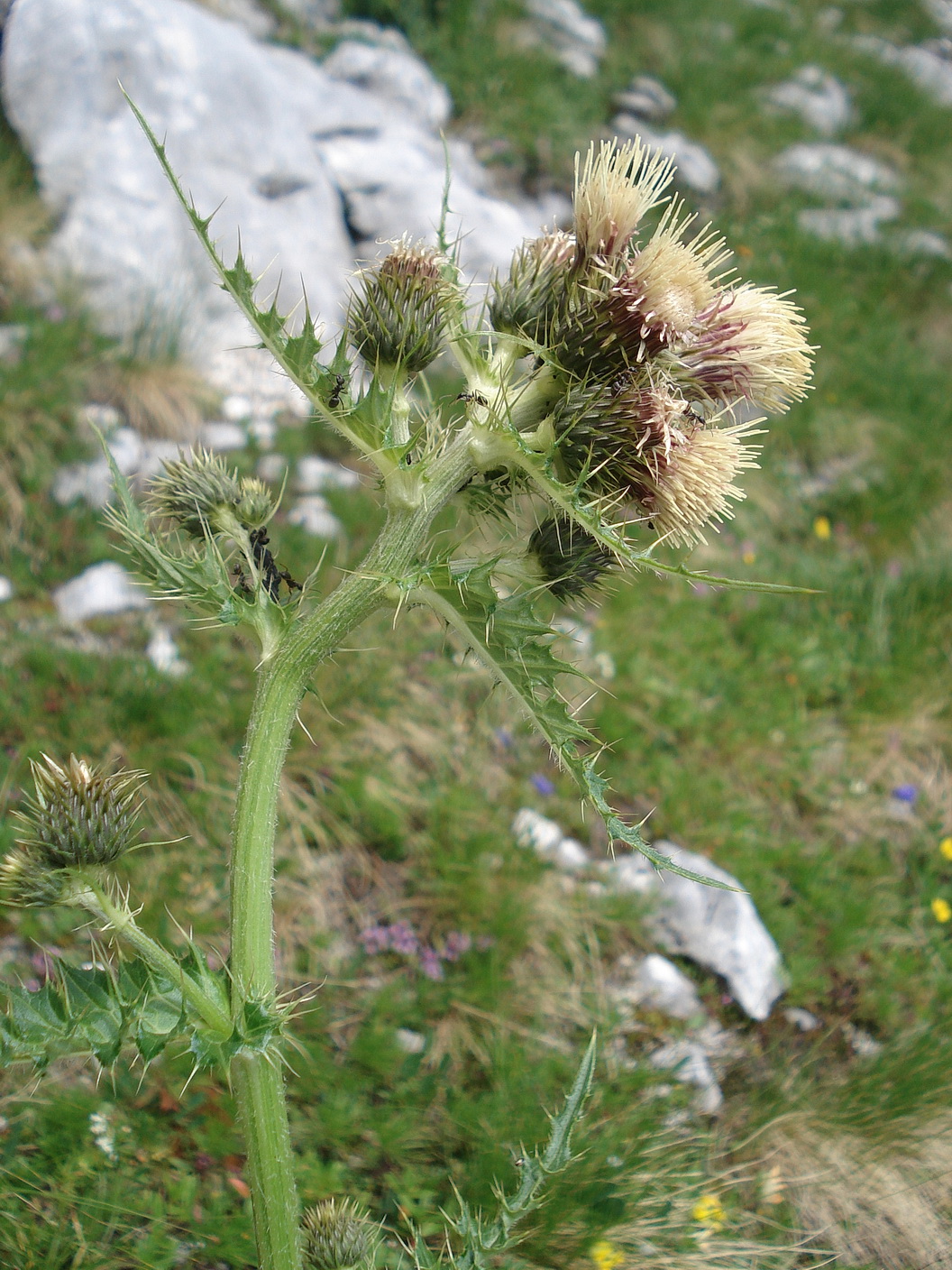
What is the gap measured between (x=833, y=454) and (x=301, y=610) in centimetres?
521

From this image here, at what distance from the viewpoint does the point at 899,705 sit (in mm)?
4305

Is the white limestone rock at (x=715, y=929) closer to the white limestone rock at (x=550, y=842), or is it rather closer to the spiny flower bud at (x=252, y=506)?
the white limestone rock at (x=550, y=842)

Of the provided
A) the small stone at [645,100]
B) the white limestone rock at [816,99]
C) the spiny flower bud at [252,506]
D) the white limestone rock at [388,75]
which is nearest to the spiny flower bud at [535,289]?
the spiny flower bud at [252,506]

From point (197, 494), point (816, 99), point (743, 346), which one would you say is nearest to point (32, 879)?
point (197, 494)

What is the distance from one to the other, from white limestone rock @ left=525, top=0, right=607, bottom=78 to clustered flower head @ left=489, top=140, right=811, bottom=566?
7743 mm

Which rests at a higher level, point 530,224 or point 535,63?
point 535,63

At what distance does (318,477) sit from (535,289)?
302 cm

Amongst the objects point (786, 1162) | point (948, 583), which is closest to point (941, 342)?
point (948, 583)

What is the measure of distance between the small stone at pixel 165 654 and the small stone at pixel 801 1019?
8.14ft

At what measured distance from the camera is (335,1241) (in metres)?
1.68

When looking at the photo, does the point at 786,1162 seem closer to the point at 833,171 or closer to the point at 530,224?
the point at 530,224

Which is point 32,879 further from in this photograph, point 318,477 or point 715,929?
point 318,477

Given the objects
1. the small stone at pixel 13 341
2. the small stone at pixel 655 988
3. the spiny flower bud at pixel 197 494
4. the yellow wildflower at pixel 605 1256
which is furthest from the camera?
the small stone at pixel 13 341

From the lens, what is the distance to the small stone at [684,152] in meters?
7.75
